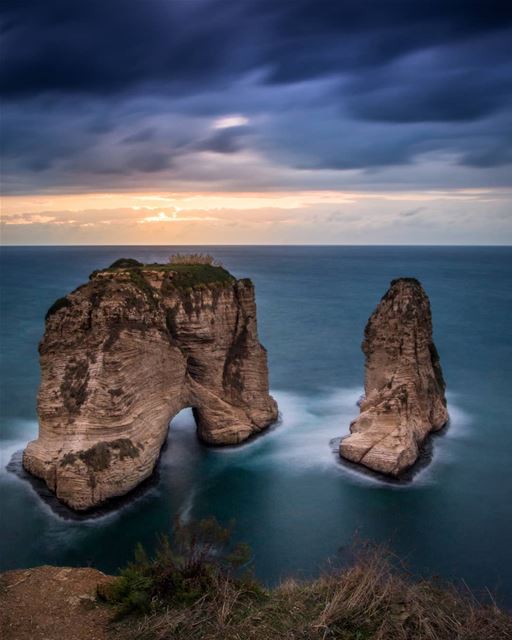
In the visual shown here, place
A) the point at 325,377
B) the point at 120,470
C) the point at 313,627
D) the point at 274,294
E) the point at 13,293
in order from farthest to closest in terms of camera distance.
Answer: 1. the point at 274,294
2. the point at 13,293
3. the point at 325,377
4. the point at 120,470
5. the point at 313,627

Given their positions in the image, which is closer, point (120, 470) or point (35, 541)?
point (35, 541)

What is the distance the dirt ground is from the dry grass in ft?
3.36

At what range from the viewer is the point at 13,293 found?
282 feet

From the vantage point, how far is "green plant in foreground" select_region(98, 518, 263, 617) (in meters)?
13.0

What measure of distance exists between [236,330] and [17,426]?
12.6m

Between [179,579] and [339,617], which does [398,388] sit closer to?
[339,617]

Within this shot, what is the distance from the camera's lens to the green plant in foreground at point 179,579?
42.7 feet

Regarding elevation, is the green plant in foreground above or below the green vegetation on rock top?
below

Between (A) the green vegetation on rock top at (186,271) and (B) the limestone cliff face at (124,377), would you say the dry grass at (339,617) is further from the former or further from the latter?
(A) the green vegetation on rock top at (186,271)

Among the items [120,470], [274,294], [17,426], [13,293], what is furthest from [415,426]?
[13,293]

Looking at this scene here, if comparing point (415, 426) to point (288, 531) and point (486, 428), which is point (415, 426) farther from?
point (288, 531)

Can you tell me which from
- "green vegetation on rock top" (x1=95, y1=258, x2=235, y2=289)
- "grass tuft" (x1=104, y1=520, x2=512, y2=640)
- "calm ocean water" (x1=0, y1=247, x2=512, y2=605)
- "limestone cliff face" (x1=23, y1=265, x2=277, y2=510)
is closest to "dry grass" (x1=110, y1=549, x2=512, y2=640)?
"grass tuft" (x1=104, y1=520, x2=512, y2=640)

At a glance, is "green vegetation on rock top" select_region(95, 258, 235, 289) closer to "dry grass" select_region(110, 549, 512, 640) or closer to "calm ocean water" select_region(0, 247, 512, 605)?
"calm ocean water" select_region(0, 247, 512, 605)

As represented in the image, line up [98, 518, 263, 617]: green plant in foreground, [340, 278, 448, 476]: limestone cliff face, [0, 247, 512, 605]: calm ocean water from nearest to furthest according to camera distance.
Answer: [98, 518, 263, 617]: green plant in foreground
[0, 247, 512, 605]: calm ocean water
[340, 278, 448, 476]: limestone cliff face
